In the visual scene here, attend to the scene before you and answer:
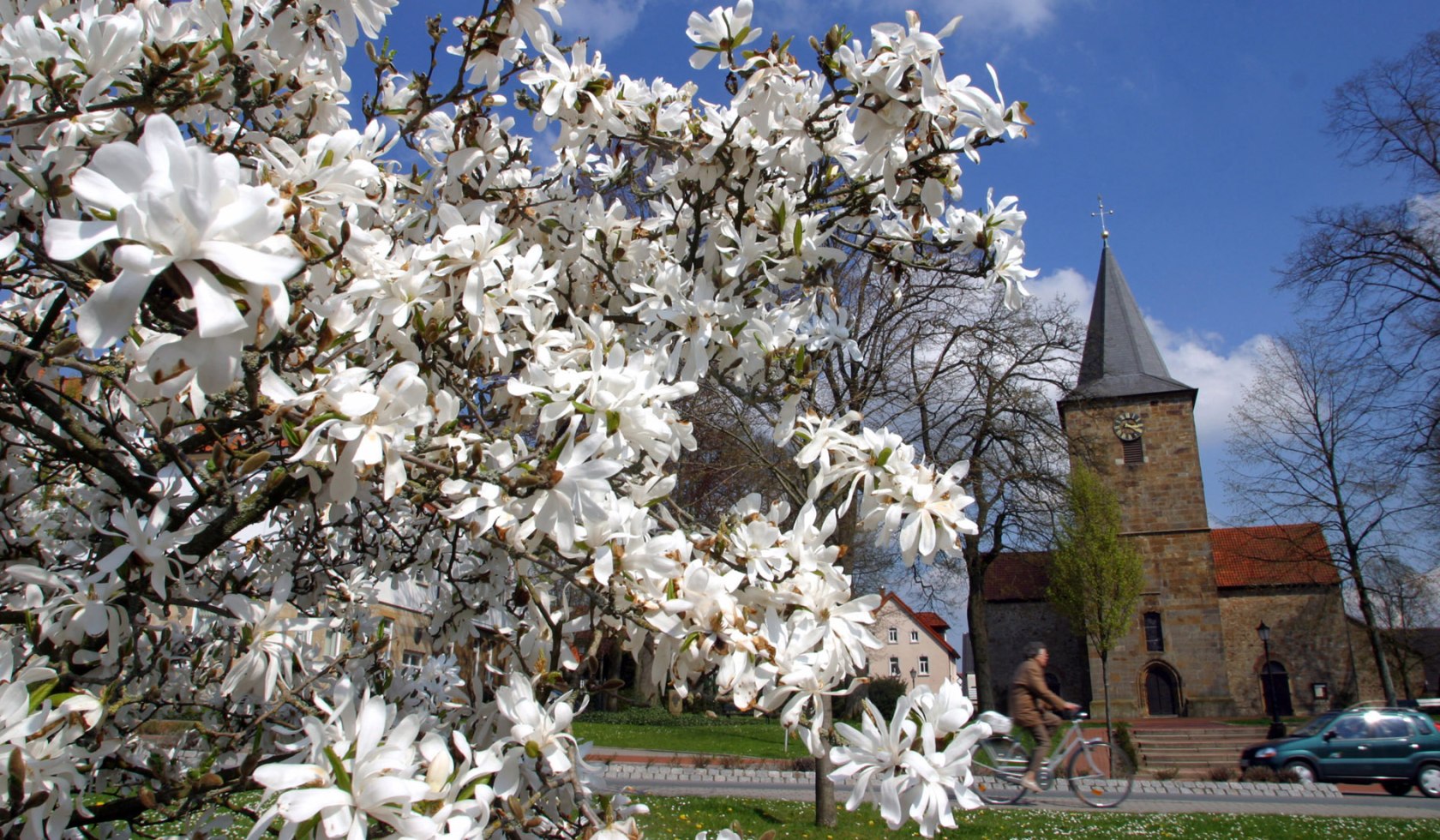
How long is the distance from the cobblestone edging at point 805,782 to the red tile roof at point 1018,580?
988 inches

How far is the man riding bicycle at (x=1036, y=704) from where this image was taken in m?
5.32

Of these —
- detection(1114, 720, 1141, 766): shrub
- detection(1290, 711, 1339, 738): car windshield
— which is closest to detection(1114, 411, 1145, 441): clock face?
detection(1114, 720, 1141, 766): shrub

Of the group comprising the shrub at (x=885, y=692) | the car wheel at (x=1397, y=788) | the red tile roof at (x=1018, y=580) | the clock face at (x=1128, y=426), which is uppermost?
the clock face at (x=1128, y=426)

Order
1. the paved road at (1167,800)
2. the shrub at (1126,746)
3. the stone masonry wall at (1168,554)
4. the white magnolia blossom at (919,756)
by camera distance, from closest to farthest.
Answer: the white magnolia blossom at (919,756) < the paved road at (1167,800) < the shrub at (1126,746) < the stone masonry wall at (1168,554)

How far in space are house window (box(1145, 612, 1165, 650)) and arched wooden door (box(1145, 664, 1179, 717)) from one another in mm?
725

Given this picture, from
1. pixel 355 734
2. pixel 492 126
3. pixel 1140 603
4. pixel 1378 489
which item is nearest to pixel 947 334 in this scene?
pixel 1378 489

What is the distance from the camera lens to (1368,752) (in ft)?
48.3

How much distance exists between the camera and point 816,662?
1.82 meters

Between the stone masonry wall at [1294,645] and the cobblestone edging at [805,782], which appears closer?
the cobblestone edging at [805,782]

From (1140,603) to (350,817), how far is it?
37096 mm

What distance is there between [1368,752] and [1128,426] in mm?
21330

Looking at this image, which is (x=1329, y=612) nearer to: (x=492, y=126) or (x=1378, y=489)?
(x=1378, y=489)

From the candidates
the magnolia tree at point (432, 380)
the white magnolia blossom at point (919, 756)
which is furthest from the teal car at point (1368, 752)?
the white magnolia blossom at point (919, 756)

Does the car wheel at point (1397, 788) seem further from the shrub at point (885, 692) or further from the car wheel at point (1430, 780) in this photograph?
the shrub at point (885, 692)
